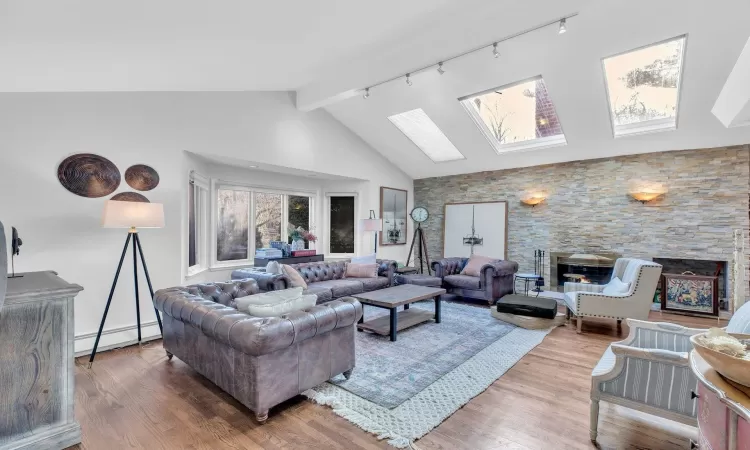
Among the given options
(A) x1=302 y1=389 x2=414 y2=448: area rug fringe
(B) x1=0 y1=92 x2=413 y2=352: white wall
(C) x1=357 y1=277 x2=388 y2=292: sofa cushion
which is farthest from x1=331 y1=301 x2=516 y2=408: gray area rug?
A: (B) x1=0 y1=92 x2=413 y2=352: white wall

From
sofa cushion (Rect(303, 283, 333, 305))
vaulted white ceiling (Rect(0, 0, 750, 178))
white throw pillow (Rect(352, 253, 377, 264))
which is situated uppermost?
vaulted white ceiling (Rect(0, 0, 750, 178))

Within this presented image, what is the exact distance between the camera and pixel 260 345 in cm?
215

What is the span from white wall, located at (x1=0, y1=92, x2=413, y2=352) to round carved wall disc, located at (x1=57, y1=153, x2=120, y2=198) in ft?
0.18

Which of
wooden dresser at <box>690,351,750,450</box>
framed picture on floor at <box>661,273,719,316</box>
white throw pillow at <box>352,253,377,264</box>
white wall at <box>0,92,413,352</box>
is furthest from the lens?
white throw pillow at <box>352,253,377,264</box>

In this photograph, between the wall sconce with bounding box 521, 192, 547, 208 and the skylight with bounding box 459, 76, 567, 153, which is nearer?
the skylight with bounding box 459, 76, 567, 153

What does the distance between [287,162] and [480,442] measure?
15.0 feet

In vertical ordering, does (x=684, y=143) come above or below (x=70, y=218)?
above

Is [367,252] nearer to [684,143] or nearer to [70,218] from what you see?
[70,218]

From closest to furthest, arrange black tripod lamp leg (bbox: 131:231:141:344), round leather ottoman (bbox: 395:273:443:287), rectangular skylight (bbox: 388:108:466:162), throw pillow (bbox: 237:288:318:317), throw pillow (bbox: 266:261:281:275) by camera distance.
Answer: throw pillow (bbox: 237:288:318:317)
black tripod lamp leg (bbox: 131:231:141:344)
throw pillow (bbox: 266:261:281:275)
round leather ottoman (bbox: 395:273:443:287)
rectangular skylight (bbox: 388:108:466:162)

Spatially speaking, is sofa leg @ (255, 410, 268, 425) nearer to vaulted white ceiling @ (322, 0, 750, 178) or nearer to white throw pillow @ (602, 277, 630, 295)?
vaulted white ceiling @ (322, 0, 750, 178)

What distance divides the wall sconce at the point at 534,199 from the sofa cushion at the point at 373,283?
3.23 m

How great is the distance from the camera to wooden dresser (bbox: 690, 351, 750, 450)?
3.10ft

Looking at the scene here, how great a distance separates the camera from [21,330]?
190cm

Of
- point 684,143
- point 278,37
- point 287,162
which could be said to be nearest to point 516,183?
point 684,143
